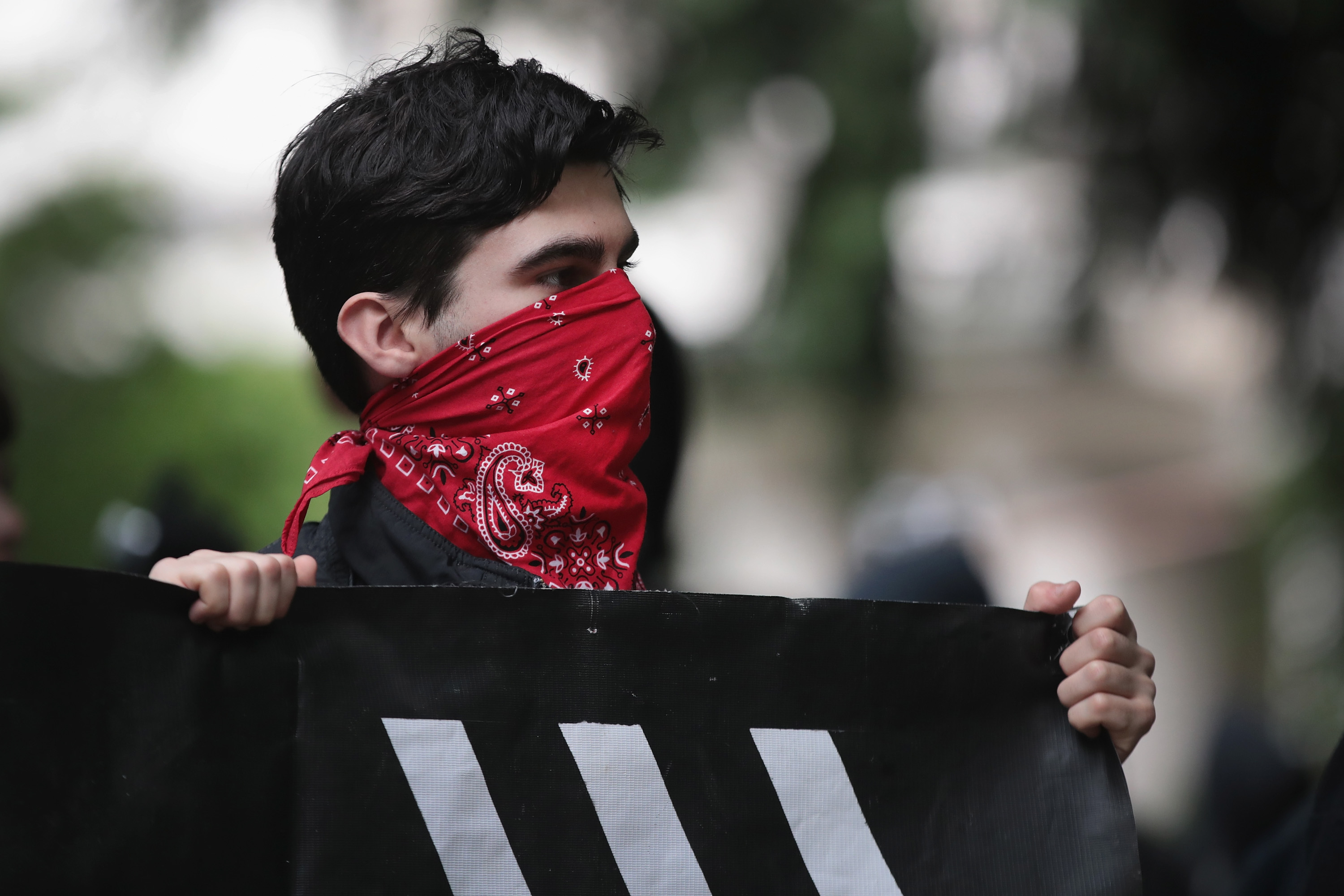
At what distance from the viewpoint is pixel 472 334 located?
5.50 feet

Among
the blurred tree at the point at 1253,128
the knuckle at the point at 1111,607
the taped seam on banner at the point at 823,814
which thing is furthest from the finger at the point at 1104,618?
the blurred tree at the point at 1253,128

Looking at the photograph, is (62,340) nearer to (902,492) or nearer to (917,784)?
(902,492)

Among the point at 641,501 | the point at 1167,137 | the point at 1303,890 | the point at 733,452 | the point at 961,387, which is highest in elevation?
the point at 961,387

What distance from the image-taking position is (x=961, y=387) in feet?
48.6

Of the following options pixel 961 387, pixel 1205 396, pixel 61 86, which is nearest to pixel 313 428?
pixel 61 86

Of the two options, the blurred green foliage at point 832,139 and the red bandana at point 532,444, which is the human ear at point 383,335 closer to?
the red bandana at point 532,444

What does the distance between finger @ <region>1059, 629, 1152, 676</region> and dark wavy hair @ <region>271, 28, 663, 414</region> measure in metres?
0.94

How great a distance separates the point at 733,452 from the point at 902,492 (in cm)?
611

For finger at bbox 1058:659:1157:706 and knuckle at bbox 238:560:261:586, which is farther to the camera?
finger at bbox 1058:659:1157:706

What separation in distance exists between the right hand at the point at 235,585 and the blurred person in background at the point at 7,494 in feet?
3.81

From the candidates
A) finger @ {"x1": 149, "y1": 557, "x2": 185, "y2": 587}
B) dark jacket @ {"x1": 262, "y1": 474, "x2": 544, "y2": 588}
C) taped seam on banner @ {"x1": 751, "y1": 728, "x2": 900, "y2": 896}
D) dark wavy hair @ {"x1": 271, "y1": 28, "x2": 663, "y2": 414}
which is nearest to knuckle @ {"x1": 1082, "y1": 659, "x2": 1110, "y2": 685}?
taped seam on banner @ {"x1": 751, "y1": 728, "x2": 900, "y2": 896}

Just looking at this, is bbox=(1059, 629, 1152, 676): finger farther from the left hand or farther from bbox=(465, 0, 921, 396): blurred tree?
bbox=(465, 0, 921, 396): blurred tree

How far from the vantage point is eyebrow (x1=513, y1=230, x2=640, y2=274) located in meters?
1.69

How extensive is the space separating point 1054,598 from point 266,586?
96cm
